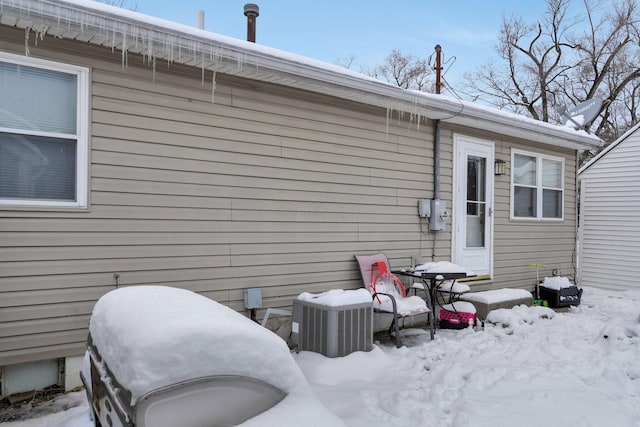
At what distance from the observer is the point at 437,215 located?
5355 mm

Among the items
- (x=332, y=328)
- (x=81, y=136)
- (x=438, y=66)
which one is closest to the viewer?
(x=81, y=136)

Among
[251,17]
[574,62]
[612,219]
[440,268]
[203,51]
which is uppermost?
[574,62]

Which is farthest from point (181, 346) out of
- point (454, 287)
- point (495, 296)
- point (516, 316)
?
point (495, 296)

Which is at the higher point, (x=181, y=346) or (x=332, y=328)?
(x=181, y=346)

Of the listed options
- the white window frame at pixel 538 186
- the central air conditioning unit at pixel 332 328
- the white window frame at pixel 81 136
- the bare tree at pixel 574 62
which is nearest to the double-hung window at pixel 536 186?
the white window frame at pixel 538 186

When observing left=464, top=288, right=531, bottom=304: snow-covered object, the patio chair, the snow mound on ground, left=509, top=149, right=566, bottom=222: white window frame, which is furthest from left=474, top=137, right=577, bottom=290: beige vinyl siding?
the patio chair

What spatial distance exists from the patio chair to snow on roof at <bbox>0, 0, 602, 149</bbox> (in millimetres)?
1680

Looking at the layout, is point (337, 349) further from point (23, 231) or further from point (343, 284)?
point (23, 231)

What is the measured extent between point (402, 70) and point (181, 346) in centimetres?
1953

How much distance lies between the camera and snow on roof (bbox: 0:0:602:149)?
284 centimetres

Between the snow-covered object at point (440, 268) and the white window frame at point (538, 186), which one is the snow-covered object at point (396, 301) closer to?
the snow-covered object at point (440, 268)

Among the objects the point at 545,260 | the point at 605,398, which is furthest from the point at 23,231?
the point at 545,260

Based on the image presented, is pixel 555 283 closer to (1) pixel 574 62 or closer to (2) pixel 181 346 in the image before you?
(2) pixel 181 346

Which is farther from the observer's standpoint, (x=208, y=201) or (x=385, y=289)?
(x=385, y=289)
